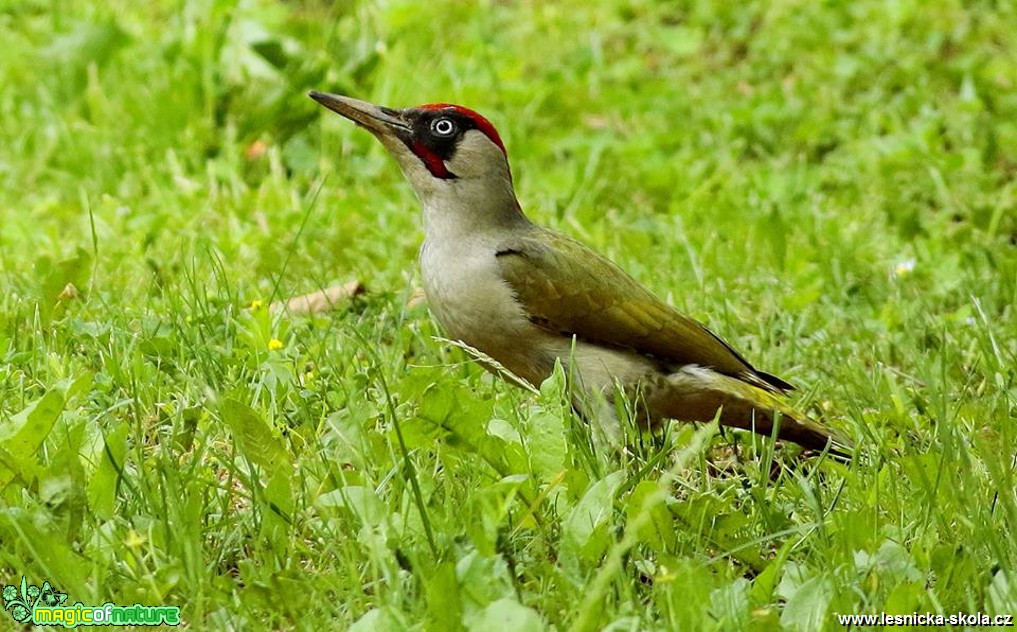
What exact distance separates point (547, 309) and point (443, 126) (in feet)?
2.01

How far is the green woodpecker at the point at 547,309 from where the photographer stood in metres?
3.84

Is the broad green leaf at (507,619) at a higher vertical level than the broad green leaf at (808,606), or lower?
higher

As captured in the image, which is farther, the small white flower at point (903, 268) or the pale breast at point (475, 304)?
the small white flower at point (903, 268)

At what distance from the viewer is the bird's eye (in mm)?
4109

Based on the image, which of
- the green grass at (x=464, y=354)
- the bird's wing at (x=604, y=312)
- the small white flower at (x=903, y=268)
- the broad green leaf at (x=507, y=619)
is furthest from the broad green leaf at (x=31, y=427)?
the small white flower at (x=903, y=268)

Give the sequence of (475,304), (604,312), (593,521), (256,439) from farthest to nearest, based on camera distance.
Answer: (604,312), (475,304), (256,439), (593,521)

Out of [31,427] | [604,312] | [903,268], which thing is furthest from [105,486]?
[903,268]

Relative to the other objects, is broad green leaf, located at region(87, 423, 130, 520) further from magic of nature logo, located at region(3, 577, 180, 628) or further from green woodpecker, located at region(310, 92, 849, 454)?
green woodpecker, located at region(310, 92, 849, 454)

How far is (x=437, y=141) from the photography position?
162 inches

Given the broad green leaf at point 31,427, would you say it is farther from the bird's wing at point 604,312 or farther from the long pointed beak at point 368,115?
the long pointed beak at point 368,115

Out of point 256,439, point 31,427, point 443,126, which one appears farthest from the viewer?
point 443,126

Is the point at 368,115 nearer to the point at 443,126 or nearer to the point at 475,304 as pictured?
the point at 443,126

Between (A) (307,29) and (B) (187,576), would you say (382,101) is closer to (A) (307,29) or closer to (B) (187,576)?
(A) (307,29)

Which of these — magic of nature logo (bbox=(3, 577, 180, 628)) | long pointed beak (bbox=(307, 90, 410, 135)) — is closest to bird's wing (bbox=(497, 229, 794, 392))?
long pointed beak (bbox=(307, 90, 410, 135))
